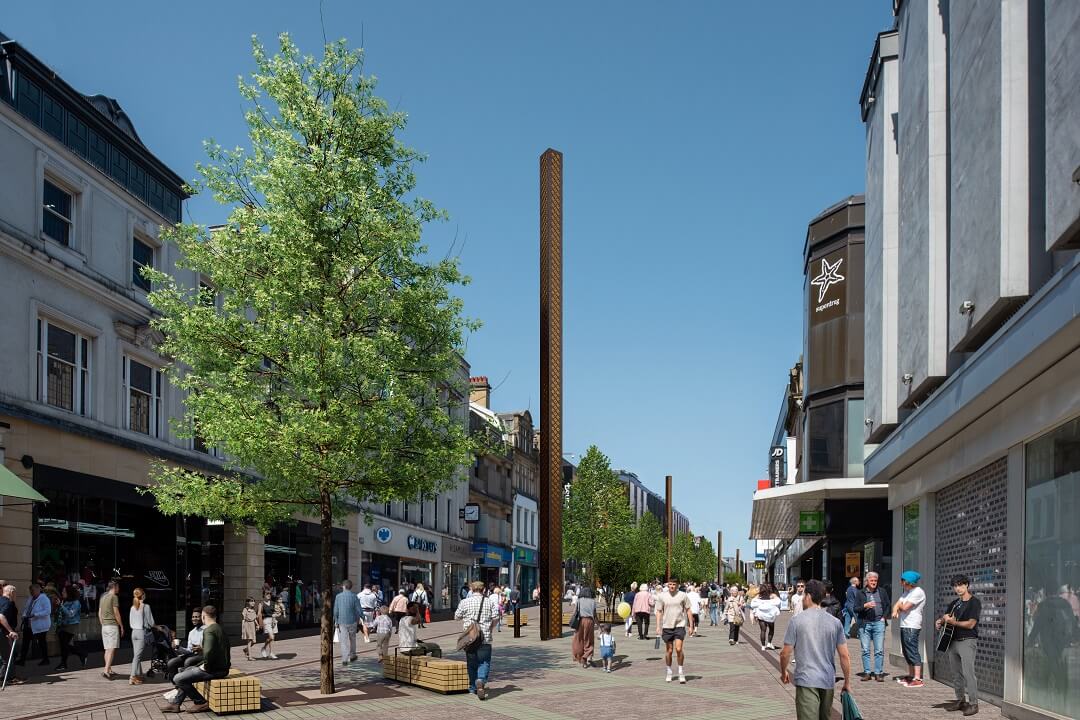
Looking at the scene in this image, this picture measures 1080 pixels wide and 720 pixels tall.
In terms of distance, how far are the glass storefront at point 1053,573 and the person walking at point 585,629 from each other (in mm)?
9095

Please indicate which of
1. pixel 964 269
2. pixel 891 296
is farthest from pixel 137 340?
pixel 964 269

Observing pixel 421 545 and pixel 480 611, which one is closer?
pixel 480 611

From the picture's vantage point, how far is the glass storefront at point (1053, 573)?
455 inches

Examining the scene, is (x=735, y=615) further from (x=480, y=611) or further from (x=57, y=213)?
(x=57, y=213)

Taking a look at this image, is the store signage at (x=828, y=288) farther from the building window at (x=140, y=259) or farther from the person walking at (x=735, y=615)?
the building window at (x=140, y=259)

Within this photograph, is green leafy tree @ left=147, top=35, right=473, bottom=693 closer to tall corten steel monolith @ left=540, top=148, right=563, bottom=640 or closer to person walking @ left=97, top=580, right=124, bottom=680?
person walking @ left=97, top=580, right=124, bottom=680

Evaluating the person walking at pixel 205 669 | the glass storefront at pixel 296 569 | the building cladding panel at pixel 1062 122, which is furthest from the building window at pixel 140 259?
the building cladding panel at pixel 1062 122

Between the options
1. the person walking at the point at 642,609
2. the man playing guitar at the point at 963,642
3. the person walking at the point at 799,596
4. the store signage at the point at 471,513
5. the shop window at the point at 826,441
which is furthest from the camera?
the store signage at the point at 471,513

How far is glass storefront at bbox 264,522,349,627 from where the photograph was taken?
33500mm

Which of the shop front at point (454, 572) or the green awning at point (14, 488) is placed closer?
the green awning at point (14, 488)

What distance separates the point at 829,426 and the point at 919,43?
771 inches

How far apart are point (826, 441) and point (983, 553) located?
21.5 m

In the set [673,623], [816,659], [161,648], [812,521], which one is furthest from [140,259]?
[812,521]

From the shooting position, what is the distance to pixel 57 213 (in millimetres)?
22469
